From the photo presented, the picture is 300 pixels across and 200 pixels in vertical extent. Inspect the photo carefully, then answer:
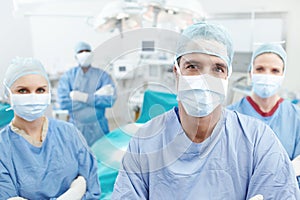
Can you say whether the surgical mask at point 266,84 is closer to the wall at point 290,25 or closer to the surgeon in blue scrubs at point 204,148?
the surgeon in blue scrubs at point 204,148

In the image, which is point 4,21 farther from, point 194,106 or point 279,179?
point 279,179

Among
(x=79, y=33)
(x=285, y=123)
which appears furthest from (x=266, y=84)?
(x=79, y=33)

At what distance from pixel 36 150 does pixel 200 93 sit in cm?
71

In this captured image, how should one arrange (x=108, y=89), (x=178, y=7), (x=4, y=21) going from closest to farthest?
(x=4, y=21)
(x=108, y=89)
(x=178, y=7)

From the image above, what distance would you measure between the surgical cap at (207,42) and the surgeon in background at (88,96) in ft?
1.50

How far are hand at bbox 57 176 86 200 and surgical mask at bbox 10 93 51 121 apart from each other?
0.32m

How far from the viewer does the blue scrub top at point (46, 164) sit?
1.12 metres

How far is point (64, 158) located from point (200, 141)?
24.4 inches

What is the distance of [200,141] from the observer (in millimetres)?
917

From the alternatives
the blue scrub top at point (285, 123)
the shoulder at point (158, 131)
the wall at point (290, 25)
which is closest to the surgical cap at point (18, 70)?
the shoulder at point (158, 131)

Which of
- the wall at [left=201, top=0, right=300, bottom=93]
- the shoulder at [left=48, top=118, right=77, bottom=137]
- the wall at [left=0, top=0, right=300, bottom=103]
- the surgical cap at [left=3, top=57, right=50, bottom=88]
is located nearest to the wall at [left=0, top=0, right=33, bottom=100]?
the surgical cap at [left=3, top=57, right=50, bottom=88]

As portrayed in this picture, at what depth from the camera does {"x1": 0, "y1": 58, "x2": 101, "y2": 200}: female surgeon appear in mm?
1132

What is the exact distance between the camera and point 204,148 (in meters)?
0.91

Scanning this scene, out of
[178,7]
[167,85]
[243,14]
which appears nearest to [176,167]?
[167,85]
